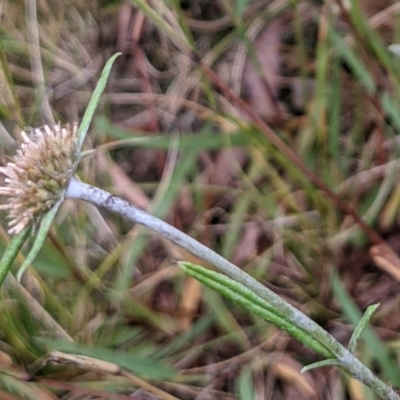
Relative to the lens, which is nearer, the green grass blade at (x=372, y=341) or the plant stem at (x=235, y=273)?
the plant stem at (x=235, y=273)

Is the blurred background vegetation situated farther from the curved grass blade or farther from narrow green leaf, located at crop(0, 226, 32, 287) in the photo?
the curved grass blade

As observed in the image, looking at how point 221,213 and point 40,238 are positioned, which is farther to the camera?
point 221,213

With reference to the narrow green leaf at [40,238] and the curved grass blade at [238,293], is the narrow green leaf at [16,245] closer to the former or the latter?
the narrow green leaf at [40,238]

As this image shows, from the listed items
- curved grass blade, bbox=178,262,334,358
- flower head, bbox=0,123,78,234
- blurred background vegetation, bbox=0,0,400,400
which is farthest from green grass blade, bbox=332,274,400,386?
flower head, bbox=0,123,78,234

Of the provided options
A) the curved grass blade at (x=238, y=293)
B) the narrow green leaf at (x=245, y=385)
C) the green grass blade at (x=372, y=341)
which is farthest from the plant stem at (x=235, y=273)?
the narrow green leaf at (x=245, y=385)

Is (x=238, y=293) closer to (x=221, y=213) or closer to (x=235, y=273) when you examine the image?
(x=235, y=273)

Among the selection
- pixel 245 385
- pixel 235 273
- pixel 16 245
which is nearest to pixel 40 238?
pixel 16 245
